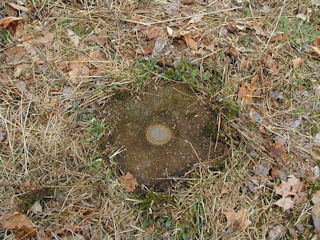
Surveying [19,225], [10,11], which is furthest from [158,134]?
[10,11]

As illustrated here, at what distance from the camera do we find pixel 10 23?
9.88 ft

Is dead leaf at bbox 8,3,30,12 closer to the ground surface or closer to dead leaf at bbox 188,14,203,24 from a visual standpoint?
the ground surface

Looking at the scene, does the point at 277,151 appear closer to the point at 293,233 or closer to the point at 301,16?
the point at 293,233

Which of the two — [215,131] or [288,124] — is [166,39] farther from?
[288,124]

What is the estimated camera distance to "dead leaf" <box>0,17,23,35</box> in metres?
2.98

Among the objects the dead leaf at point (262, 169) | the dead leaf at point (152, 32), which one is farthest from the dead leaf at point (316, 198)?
the dead leaf at point (152, 32)

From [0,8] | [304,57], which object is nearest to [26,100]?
[0,8]

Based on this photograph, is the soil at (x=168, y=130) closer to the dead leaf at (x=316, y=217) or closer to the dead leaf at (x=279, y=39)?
the dead leaf at (x=316, y=217)

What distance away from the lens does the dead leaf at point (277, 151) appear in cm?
277

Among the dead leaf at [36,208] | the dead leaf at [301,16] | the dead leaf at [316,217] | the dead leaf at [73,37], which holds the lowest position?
the dead leaf at [316,217]

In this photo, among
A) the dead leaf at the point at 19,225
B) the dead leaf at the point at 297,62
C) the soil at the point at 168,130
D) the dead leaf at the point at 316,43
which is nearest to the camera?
the dead leaf at the point at 19,225

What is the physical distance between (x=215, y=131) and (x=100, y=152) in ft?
3.33

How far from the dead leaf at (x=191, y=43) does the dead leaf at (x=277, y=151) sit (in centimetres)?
117

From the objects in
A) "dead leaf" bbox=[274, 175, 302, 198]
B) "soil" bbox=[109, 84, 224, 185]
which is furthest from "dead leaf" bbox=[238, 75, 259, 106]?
"dead leaf" bbox=[274, 175, 302, 198]
